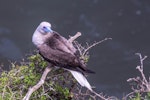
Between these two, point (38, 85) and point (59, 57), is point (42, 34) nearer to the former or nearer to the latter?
point (59, 57)

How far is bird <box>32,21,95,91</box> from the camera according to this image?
15.8 ft

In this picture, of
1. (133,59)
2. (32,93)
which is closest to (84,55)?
(32,93)

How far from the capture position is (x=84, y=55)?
4980mm

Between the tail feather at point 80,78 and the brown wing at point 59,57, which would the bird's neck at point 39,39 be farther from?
the tail feather at point 80,78

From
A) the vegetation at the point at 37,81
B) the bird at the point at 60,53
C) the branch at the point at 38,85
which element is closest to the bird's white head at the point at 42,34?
the bird at the point at 60,53

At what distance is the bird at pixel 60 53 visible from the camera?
4820 mm

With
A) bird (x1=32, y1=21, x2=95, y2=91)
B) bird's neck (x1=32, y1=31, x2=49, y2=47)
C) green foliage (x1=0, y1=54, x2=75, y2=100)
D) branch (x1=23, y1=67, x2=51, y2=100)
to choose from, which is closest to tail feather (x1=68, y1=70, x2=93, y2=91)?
bird (x1=32, y1=21, x2=95, y2=91)

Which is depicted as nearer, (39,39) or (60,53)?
(60,53)

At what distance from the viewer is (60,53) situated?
5027 millimetres

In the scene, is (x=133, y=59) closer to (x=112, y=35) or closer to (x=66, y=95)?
(x=112, y=35)

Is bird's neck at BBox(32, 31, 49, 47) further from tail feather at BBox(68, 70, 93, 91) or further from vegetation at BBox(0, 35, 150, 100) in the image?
tail feather at BBox(68, 70, 93, 91)

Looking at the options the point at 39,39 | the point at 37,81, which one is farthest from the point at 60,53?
the point at 37,81

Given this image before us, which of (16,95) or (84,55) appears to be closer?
(16,95)

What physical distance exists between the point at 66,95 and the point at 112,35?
5.63 metres
